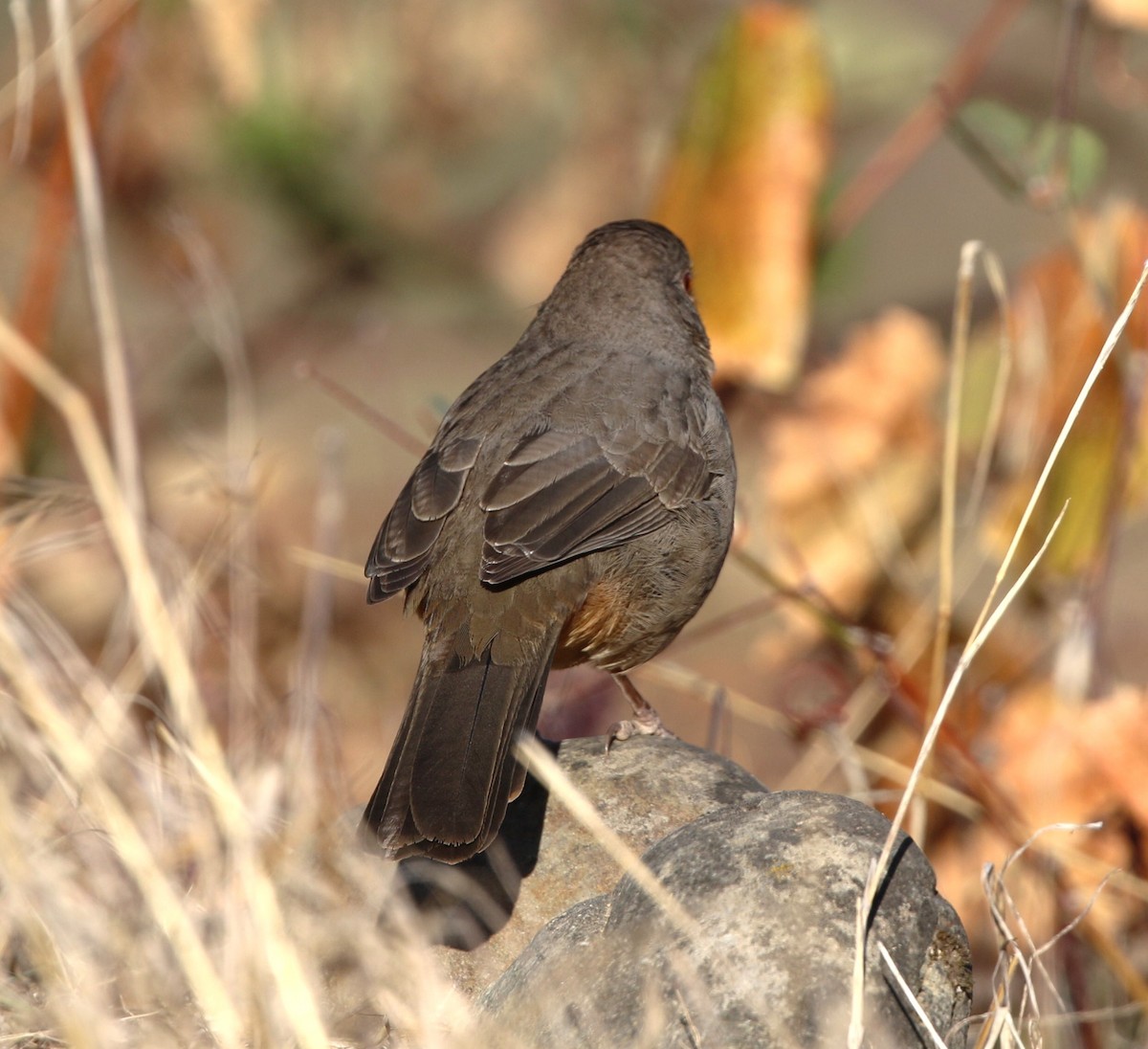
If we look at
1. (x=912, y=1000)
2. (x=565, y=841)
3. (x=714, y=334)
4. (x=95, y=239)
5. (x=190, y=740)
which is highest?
(x=95, y=239)

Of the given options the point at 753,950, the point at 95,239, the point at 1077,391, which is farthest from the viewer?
the point at 1077,391

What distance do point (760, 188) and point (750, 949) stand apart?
115 inches

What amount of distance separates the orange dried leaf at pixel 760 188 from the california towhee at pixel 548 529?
52cm

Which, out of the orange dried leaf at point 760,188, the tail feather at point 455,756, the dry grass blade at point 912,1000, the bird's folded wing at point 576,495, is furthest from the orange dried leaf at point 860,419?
the dry grass blade at point 912,1000

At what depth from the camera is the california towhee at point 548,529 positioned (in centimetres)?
308

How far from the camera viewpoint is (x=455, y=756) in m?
3.07

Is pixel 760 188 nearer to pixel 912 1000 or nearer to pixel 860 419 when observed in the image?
pixel 860 419

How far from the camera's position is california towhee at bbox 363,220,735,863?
3.08 m

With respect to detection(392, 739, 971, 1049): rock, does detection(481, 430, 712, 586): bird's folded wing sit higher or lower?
higher

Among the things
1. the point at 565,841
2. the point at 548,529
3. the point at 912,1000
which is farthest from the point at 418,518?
the point at 912,1000

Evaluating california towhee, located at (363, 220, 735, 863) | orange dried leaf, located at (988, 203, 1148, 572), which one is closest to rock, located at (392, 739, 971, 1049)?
california towhee, located at (363, 220, 735, 863)

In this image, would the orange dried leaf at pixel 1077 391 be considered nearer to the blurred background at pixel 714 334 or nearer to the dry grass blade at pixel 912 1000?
the blurred background at pixel 714 334

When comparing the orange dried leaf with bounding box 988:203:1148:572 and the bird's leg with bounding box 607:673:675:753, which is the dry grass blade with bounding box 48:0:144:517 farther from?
the orange dried leaf with bounding box 988:203:1148:572

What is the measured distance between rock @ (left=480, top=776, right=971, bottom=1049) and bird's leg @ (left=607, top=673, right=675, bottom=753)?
0.72 metres
